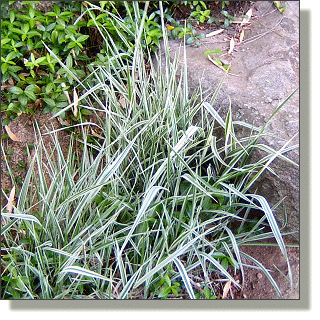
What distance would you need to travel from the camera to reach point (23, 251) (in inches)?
41.8

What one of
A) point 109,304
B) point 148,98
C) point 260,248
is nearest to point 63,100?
point 148,98

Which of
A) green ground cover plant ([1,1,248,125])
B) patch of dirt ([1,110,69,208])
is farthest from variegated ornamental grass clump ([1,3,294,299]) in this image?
green ground cover plant ([1,1,248,125])

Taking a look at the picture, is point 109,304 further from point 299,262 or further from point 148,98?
point 148,98

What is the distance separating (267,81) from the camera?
4.51 ft

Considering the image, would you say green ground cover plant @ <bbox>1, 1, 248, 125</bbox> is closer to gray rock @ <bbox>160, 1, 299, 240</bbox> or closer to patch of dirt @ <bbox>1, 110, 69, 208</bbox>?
patch of dirt @ <bbox>1, 110, 69, 208</bbox>

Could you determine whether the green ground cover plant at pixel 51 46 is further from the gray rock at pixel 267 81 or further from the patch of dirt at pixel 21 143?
the gray rock at pixel 267 81

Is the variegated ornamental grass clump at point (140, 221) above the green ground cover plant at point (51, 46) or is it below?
below

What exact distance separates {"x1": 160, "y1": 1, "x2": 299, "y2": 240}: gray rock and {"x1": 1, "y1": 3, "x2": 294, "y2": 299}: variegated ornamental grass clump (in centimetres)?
7

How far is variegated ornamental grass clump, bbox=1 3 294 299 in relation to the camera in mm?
1053

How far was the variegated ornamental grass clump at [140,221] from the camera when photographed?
3.45 ft

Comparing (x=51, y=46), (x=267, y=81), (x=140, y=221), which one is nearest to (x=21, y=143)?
(x=51, y=46)

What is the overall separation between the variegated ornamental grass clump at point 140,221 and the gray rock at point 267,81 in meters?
0.07

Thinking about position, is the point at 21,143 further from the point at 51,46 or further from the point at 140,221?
the point at 140,221

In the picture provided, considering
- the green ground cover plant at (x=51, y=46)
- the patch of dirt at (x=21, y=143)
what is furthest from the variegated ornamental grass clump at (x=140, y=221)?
the green ground cover plant at (x=51, y=46)
